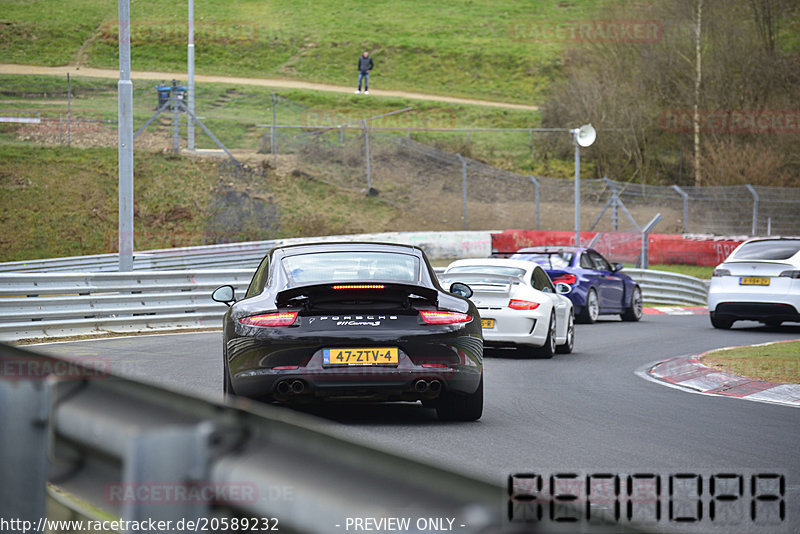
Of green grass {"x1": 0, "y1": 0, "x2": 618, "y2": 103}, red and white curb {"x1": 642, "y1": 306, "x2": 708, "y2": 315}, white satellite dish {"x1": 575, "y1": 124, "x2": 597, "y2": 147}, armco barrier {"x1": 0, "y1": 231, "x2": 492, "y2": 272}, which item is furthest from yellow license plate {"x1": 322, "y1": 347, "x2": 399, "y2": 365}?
green grass {"x1": 0, "y1": 0, "x2": 618, "y2": 103}

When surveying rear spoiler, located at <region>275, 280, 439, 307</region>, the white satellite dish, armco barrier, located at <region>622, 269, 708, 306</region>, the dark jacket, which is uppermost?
the dark jacket

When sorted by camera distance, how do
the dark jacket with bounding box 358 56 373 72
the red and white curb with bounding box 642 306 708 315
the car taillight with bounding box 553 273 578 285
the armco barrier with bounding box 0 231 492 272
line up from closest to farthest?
the car taillight with bounding box 553 273 578 285 → the red and white curb with bounding box 642 306 708 315 → the armco barrier with bounding box 0 231 492 272 → the dark jacket with bounding box 358 56 373 72

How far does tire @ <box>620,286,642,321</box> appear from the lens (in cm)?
2227

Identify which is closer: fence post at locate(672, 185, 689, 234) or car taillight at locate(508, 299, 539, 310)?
car taillight at locate(508, 299, 539, 310)

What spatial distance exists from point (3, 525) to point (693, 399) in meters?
8.63

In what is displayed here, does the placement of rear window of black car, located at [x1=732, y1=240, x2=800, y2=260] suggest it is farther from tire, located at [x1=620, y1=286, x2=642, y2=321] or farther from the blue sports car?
tire, located at [x1=620, y1=286, x2=642, y2=321]

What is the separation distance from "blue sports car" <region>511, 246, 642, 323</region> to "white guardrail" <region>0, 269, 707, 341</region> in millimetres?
5774

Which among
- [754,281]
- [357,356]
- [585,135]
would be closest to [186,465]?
[357,356]

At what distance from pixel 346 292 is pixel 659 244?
2874 cm

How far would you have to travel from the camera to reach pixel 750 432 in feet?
26.9

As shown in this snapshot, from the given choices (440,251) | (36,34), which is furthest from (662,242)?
(36,34)

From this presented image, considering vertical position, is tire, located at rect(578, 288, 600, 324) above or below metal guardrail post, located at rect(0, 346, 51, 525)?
below

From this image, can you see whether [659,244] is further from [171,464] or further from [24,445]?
[171,464]
